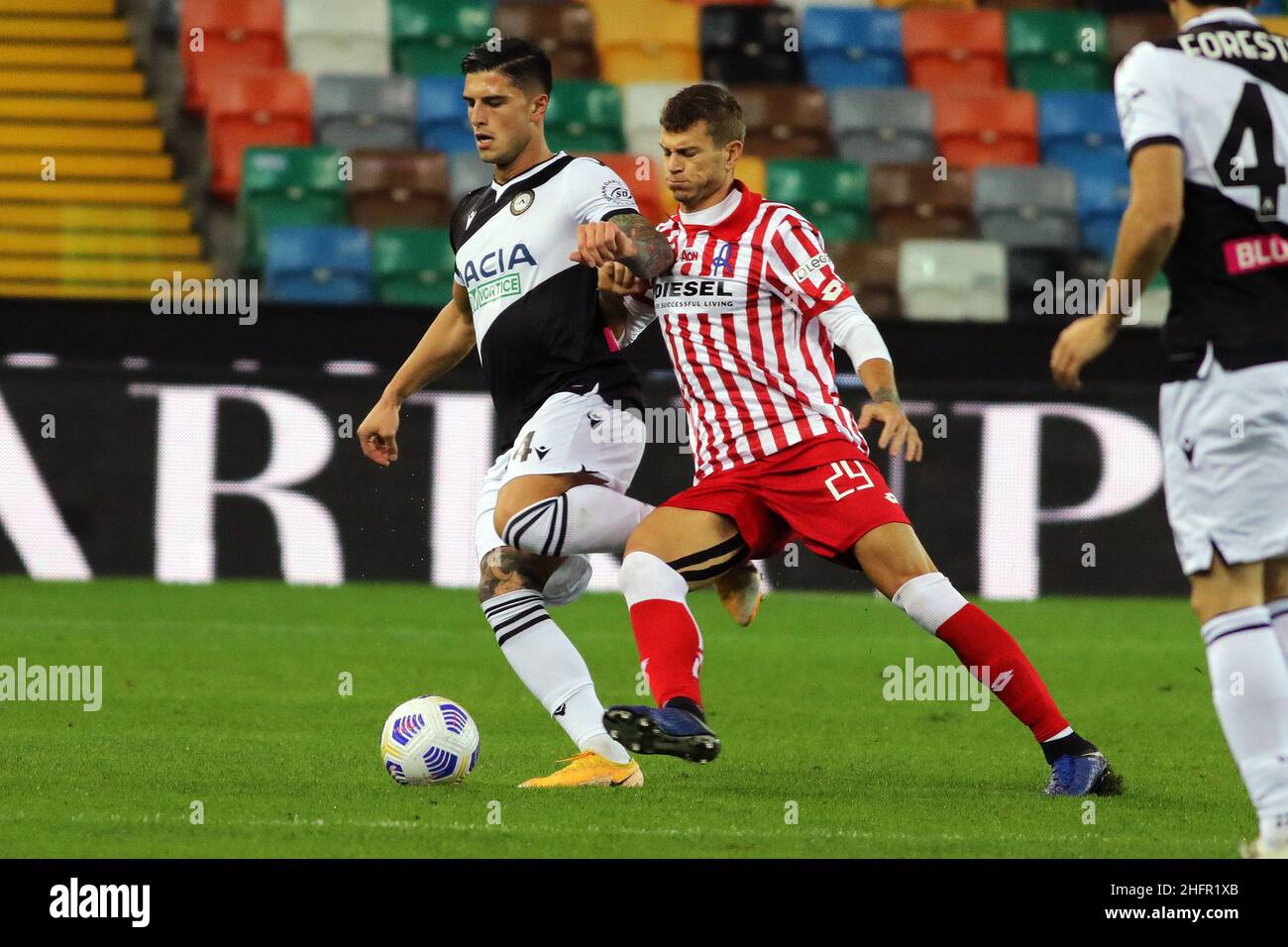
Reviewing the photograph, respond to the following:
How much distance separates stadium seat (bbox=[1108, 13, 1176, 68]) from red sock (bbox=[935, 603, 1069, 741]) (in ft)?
38.3

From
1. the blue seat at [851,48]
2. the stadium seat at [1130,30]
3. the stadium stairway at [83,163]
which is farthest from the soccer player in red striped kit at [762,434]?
the stadium seat at [1130,30]

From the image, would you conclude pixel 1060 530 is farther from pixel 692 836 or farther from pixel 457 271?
pixel 692 836

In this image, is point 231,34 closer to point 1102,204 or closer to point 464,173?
point 464,173

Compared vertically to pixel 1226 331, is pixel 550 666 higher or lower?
lower

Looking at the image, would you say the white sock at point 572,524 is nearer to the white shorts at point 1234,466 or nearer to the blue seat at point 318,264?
the white shorts at point 1234,466

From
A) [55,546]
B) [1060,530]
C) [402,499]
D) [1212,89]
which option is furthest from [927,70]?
[1212,89]

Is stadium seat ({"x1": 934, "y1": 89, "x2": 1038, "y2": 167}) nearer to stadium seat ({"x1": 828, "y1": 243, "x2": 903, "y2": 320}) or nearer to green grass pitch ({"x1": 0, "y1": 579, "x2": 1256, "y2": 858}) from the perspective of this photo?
stadium seat ({"x1": 828, "y1": 243, "x2": 903, "y2": 320})

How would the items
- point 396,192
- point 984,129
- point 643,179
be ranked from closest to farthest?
point 643,179 < point 396,192 < point 984,129

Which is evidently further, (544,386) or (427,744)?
(544,386)

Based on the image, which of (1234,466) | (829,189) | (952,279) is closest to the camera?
(1234,466)

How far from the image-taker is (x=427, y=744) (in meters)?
5.54

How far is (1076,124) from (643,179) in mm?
4061

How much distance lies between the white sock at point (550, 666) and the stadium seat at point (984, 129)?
10.3 meters

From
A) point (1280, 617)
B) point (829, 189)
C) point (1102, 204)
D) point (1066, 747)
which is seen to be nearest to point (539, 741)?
point (1066, 747)
